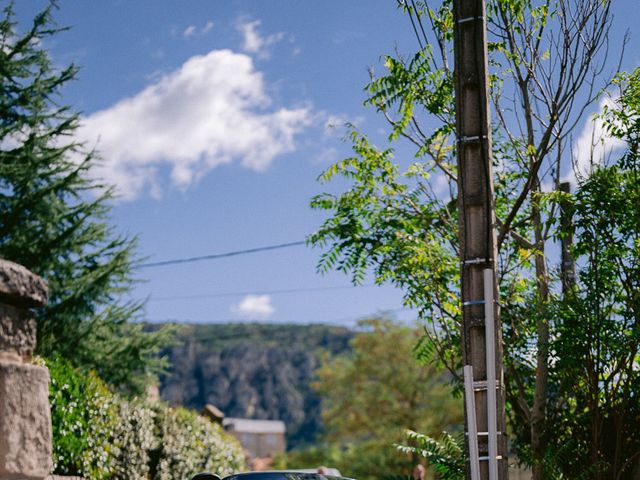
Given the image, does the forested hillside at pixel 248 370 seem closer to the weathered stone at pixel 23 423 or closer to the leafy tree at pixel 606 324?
the leafy tree at pixel 606 324

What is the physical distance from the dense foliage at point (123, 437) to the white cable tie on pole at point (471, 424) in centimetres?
587

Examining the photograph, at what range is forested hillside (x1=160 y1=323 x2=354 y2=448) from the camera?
513 feet

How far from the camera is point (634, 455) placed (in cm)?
998

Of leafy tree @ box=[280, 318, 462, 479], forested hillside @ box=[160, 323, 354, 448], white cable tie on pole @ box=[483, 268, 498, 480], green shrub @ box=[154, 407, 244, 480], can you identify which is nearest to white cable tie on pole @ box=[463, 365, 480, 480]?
white cable tie on pole @ box=[483, 268, 498, 480]

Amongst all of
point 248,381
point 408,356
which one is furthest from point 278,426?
point 408,356

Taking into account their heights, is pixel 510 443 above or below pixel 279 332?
below

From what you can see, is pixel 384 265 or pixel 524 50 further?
pixel 384 265

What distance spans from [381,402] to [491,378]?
36.7 m

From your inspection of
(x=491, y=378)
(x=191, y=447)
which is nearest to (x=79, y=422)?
(x=191, y=447)

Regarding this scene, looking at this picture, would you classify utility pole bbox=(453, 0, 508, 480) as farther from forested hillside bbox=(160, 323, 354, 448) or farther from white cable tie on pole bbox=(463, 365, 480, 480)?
forested hillside bbox=(160, 323, 354, 448)

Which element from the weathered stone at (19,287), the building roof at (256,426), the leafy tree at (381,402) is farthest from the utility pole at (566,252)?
the building roof at (256,426)

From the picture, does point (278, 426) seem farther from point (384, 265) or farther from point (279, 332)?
point (384, 265)

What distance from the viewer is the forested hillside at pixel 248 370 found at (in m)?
156

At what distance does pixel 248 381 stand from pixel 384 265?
5997 inches
